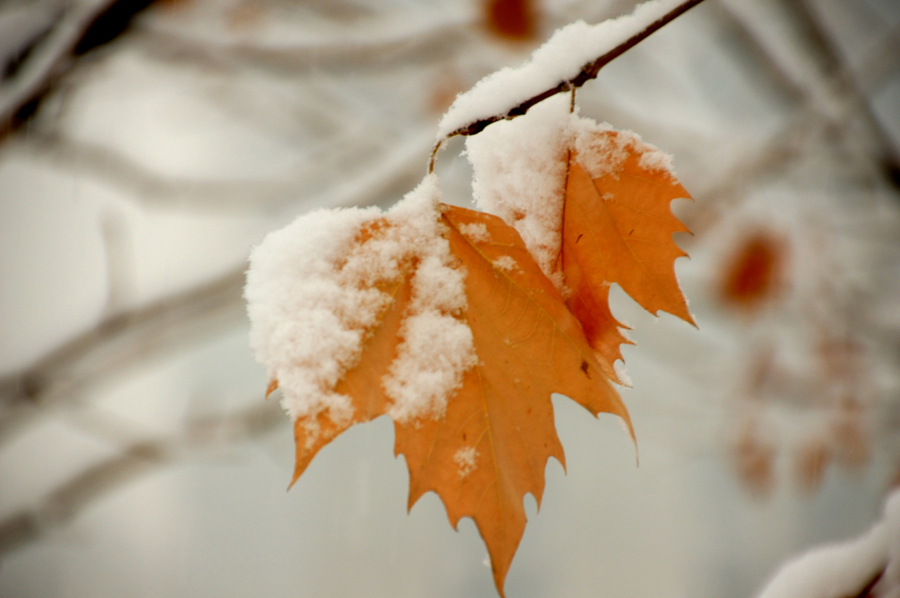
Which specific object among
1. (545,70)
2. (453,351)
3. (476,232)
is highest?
(545,70)

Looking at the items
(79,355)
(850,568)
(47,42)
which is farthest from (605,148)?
(79,355)

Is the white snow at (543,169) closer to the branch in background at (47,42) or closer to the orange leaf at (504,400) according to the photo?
the orange leaf at (504,400)

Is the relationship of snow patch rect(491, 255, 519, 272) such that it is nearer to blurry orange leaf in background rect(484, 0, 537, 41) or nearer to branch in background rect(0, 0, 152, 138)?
branch in background rect(0, 0, 152, 138)

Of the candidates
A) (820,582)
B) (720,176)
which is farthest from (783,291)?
(820,582)

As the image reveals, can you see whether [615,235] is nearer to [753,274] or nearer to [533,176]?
[533,176]

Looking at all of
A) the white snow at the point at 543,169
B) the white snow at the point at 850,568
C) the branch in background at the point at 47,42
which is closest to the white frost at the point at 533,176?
the white snow at the point at 543,169

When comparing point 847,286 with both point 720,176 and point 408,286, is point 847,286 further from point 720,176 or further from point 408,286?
point 408,286

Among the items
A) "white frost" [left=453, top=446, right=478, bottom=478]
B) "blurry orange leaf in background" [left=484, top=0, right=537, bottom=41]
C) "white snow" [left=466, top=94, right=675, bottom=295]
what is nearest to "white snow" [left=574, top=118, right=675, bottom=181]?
"white snow" [left=466, top=94, right=675, bottom=295]
